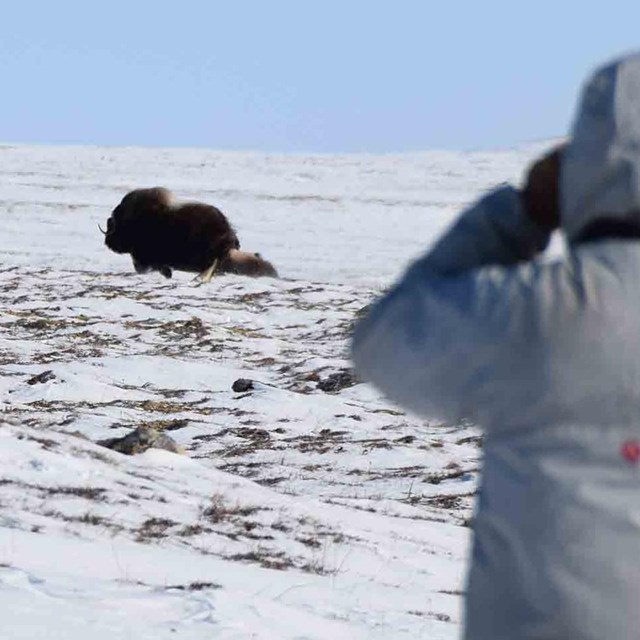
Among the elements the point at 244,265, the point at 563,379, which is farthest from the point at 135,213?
the point at 563,379

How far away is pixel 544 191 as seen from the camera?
5.90ft

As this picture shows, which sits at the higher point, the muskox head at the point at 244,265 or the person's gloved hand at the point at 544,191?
the person's gloved hand at the point at 544,191

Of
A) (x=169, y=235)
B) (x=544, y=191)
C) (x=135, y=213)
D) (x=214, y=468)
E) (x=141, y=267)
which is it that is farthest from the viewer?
(x=141, y=267)

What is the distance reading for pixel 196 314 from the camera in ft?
51.6

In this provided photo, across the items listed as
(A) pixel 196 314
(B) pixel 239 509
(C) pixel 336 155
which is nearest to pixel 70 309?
(A) pixel 196 314

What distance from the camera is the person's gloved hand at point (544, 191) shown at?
1.78 metres

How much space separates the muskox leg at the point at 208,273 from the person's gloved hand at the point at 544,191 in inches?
647

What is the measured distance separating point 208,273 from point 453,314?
16.7 meters

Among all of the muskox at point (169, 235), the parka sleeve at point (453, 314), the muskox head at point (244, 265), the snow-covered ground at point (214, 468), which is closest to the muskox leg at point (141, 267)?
the muskox at point (169, 235)

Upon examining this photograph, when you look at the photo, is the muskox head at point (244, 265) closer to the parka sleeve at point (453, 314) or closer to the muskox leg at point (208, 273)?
the muskox leg at point (208, 273)

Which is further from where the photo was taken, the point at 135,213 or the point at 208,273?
the point at 208,273

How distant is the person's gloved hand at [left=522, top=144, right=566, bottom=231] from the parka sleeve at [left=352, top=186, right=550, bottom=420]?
0.02 m

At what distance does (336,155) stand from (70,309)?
90.8 ft

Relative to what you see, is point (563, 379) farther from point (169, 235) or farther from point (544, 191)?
point (169, 235)
